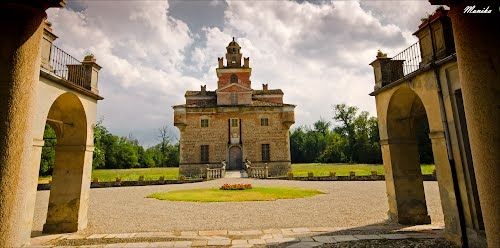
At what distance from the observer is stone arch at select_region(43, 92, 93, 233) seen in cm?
835

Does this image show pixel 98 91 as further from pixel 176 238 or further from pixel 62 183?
pixel 176 238

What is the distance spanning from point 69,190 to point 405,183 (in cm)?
1053

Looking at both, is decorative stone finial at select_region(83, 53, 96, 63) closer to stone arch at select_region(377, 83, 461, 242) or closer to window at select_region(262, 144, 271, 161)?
stone arch at select_region(377, 83, 461, 242)

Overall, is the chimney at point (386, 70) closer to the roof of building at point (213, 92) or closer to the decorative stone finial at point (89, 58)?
the decorative stone finial at point (89, 58)

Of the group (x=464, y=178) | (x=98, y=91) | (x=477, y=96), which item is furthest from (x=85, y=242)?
(x=464, y=178)

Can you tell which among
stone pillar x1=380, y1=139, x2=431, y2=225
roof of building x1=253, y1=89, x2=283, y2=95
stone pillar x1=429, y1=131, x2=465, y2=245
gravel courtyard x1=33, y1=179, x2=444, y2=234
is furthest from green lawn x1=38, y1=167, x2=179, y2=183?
stone pillar x1=429, y1=131, x2=465, y2=245

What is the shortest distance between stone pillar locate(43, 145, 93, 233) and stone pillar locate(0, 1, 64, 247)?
6.40 meters

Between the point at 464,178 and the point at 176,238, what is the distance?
6989 mm

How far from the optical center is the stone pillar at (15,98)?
8.91 feet

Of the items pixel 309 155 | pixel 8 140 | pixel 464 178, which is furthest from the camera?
pixel 309 155

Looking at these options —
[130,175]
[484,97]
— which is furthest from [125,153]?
[484,97]

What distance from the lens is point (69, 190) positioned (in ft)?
28.0

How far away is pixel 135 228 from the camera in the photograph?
344 inches

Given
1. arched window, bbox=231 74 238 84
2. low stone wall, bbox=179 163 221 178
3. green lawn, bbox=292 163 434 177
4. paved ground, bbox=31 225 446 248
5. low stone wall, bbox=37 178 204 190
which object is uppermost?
arched window, bbox=231 74 238 84
